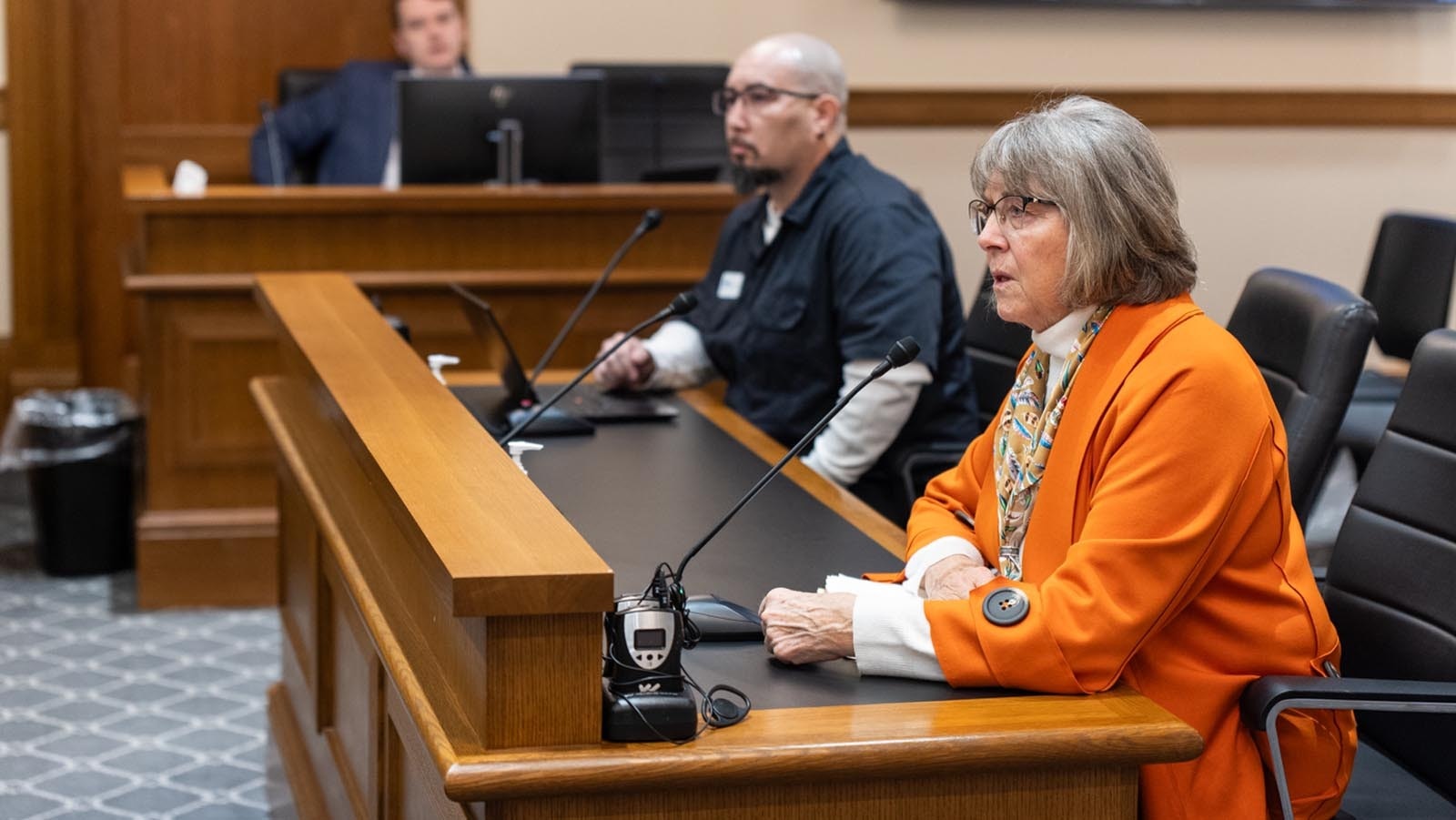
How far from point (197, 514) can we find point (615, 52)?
2.28m

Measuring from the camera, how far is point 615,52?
5820mm

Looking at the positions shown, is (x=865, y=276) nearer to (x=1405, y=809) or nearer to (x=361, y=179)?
(x=1405, y=809)

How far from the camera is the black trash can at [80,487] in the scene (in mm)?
4426

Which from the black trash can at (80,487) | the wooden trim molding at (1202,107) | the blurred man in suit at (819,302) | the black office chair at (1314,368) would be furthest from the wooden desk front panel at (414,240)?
the black office chair at (1314,368)

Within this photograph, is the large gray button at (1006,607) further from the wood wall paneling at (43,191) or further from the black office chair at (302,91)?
the wood wall paneling at (43,191)

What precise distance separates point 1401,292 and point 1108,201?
2.84 meters

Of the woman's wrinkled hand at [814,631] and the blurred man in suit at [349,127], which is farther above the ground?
the blurred man in suit at [349,127]

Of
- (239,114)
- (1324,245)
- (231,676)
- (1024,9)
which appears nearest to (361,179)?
(239,114)

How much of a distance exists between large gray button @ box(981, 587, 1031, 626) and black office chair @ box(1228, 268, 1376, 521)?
80cm

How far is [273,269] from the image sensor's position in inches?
168

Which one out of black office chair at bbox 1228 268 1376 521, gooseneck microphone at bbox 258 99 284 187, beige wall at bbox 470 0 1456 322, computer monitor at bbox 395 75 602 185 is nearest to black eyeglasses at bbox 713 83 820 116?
computer monitor at bbox 395 75 602 185

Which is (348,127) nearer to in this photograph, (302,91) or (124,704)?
(302,91)

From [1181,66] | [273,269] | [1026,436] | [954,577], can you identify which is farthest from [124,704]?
[1181,66]

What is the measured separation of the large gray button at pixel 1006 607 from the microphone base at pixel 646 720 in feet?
1.08
